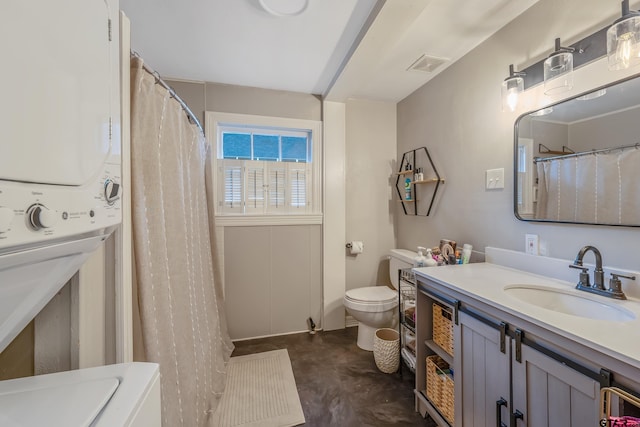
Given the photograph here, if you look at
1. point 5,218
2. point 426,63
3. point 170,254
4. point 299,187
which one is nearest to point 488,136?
point 426,63

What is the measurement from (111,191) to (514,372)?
1.42 m

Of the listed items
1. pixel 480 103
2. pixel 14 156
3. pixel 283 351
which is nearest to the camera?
pixel 14 156

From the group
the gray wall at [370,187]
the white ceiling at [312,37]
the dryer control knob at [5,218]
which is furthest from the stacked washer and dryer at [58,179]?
the gray wall at [370,187]

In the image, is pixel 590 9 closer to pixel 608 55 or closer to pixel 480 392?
pixel 608 55

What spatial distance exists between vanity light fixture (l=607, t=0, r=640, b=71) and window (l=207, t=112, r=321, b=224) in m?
1.84

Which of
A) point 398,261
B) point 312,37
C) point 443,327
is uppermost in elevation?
point 312,37

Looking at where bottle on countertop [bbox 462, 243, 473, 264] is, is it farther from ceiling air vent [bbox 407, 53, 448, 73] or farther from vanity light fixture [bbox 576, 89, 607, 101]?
ceiling air vent [bbox 407, 53, 448, 73]

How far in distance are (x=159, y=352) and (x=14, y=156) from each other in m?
0.88

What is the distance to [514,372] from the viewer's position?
933 mm

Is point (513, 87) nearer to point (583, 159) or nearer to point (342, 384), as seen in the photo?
point (583, 159)

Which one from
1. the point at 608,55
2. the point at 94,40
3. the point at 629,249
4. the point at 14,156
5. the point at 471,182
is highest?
the point at 608,55

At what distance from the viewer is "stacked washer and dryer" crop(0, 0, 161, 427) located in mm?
378

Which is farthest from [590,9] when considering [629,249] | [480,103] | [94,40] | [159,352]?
[159,352]

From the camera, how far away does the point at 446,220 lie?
1978mm
